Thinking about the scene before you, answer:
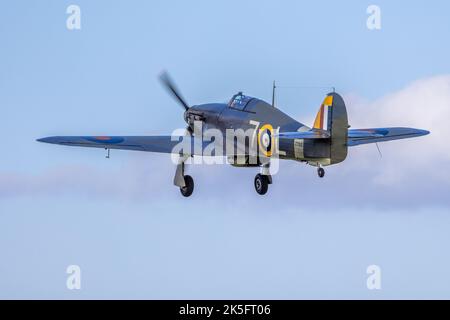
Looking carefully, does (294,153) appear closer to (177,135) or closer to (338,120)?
(338,120)

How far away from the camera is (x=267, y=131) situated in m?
37.4

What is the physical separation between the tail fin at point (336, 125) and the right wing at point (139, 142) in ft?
16.2

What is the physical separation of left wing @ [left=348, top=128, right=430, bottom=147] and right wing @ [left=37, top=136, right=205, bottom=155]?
438 centimetres

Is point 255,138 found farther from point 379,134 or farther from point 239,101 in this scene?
point 379,134

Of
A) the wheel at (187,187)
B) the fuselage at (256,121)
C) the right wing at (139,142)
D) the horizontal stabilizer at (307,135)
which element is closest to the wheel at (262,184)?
the fuselage at (256,121)

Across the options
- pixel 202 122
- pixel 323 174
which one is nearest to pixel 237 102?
pixel 202 122

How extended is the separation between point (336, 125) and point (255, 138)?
2.84 metres

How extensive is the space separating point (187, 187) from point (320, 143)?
558 centimetres

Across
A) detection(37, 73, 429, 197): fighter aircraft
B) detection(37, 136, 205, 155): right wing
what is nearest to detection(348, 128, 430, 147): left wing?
detection(37, 73, 429, 197): fighter aircraft

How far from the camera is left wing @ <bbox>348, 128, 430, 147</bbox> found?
3834 centimetres

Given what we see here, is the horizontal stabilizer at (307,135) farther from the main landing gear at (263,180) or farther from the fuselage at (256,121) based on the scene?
the main landing gear at (263,180)

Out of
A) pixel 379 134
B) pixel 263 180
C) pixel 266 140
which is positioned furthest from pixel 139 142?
pixel 379 134

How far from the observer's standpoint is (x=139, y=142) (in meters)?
40.2

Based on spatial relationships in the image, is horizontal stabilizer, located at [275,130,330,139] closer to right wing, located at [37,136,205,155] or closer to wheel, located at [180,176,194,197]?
right wing, located at [37,136,205,155]
